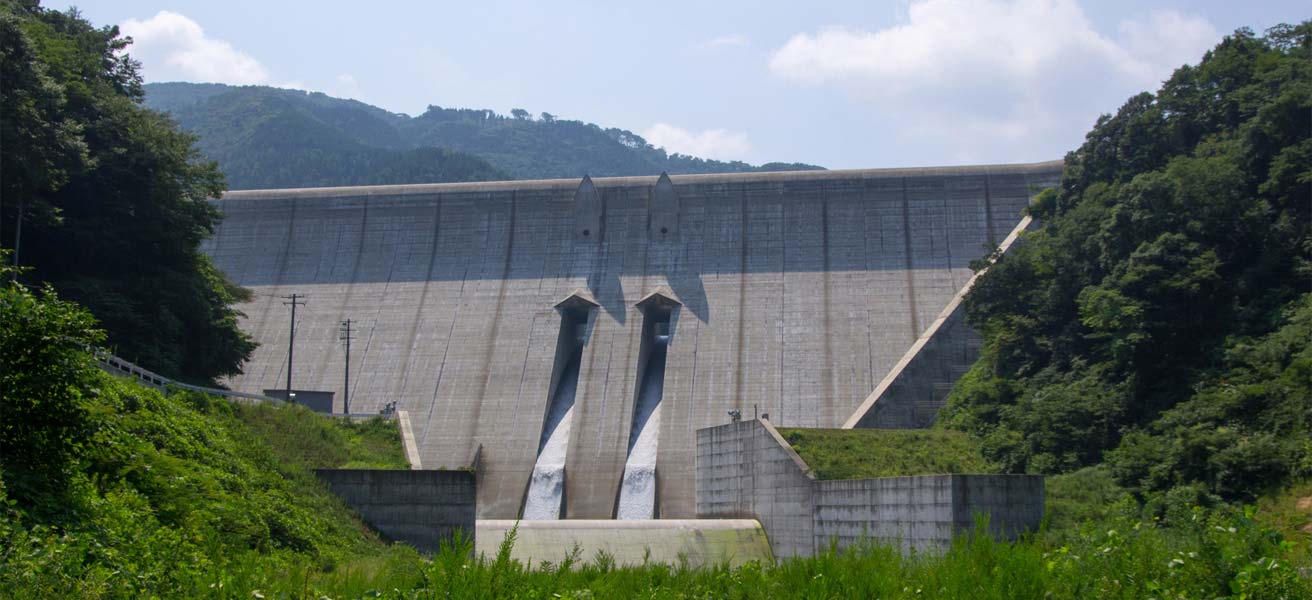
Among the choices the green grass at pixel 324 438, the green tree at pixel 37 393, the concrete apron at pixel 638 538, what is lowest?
the concrete apron at pixel 638 538

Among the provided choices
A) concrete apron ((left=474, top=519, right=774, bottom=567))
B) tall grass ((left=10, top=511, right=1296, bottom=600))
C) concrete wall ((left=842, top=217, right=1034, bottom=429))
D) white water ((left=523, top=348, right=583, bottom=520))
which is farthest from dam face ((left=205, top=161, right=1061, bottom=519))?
tall grass ((left=10, top=511, right=1296, bottom=600))

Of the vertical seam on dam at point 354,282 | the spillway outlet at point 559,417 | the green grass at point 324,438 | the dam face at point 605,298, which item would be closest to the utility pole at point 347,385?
the dam face at point 605,298

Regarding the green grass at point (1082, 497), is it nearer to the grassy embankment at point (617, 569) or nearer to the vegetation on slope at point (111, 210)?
the grassy embankment at point (617, 569)

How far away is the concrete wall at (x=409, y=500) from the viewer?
22.7 meters

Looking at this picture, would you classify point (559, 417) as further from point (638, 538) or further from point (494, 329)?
point (638, 538)

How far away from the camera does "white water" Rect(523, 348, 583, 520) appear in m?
36.6

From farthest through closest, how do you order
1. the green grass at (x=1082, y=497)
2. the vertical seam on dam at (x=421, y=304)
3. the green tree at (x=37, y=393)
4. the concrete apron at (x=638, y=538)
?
1. the vertical seam on dam at (x=421, y=304)
2. the concrete apron at (x=638, y=538)
3. the green grass at (x=1082, y=497)
4. the green tree at (x=37, y=393)

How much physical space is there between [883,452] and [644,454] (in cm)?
1060

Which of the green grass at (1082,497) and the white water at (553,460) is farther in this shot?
the white water at (553,460)

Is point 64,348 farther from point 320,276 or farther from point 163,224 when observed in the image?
point 320,276

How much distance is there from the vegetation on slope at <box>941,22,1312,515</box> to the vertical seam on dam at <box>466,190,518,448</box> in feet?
47.1

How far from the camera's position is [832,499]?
84.5 feet

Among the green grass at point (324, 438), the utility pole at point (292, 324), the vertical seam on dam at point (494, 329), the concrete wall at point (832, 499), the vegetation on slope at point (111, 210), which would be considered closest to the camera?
the concrete wall at point (832, 499)

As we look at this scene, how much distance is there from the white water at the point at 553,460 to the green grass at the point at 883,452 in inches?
388
